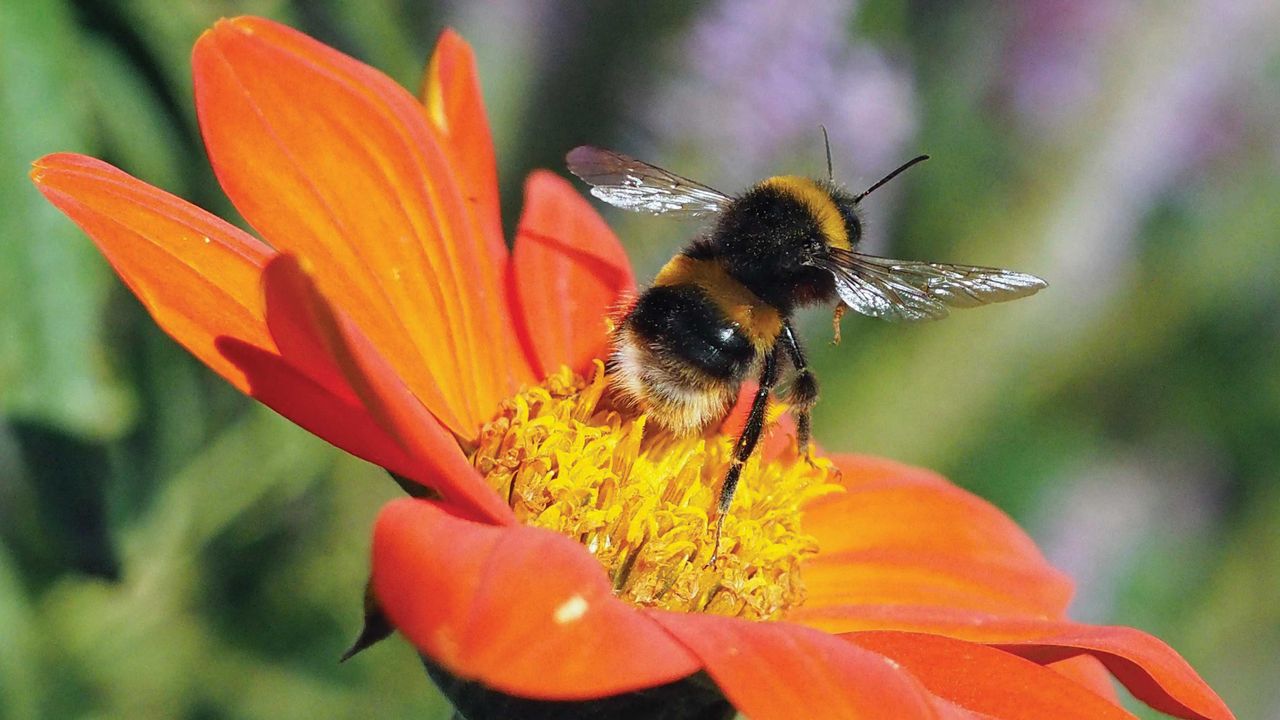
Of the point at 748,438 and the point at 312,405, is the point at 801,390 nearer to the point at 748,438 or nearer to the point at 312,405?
the point at 748,438

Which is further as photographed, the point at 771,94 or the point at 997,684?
the point at 771,94

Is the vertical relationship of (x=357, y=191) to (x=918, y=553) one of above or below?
above

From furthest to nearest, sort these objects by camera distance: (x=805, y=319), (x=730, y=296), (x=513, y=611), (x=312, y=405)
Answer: (x=805, y=319), (x=730, y=296), (x=312, y=405), (x=513, y=611)

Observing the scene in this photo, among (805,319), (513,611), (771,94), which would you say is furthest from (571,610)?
(805,319)

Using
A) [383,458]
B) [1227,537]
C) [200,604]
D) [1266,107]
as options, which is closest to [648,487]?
[383,458]

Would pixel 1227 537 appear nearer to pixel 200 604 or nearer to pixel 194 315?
pixel 200 604

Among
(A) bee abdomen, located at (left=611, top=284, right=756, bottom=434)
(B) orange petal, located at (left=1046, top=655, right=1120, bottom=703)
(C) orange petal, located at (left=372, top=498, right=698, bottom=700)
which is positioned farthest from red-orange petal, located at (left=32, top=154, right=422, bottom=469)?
(B) orange petal, located at (left=1046, top=655, right=1120, bottom=703)

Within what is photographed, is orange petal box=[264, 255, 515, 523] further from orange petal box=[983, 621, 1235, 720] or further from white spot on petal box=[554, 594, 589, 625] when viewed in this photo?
orange petal box=[983, 621, 1235, 720]
